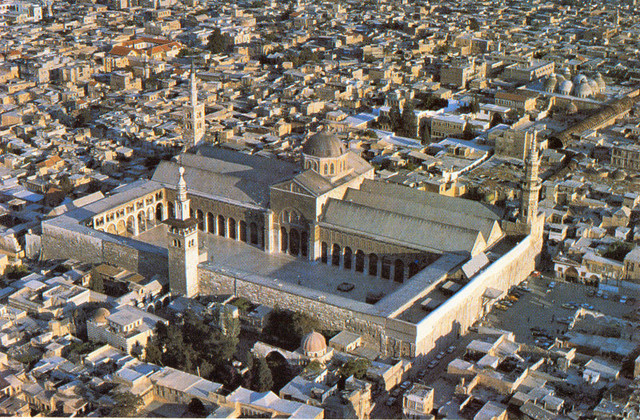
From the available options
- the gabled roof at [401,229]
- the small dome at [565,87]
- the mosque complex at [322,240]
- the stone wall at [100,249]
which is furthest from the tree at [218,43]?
the gabled roof at [401,229]

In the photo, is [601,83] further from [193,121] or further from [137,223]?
[137,223]

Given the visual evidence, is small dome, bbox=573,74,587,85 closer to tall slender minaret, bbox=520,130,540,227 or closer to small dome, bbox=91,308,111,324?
tall slender minaret, bbox=520,130,540,227

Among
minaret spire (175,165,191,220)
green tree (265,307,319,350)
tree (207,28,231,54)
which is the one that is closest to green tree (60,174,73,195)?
minaret spire (175,165,191,220)

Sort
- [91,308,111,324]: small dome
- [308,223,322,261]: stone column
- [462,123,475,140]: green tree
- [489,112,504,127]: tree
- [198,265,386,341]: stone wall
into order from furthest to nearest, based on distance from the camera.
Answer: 1. [489,112,504,127]: tree
2. [462,123,475,140]: green tree
3. [308,223,322,261]: stone column
4. [198,265,386,341]: stone wall
5. [91,308,111,324]: small dome

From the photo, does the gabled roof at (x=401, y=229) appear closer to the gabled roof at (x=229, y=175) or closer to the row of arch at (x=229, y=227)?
the gabled roof at (x=229, y=175)

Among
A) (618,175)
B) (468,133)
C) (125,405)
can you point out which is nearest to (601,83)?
(468,133)

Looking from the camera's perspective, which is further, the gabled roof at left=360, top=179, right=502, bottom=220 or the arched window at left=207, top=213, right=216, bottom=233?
the arched window at left=207, top=213, right=216, bottom=233

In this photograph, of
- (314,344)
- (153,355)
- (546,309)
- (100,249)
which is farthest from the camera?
(100,249)
